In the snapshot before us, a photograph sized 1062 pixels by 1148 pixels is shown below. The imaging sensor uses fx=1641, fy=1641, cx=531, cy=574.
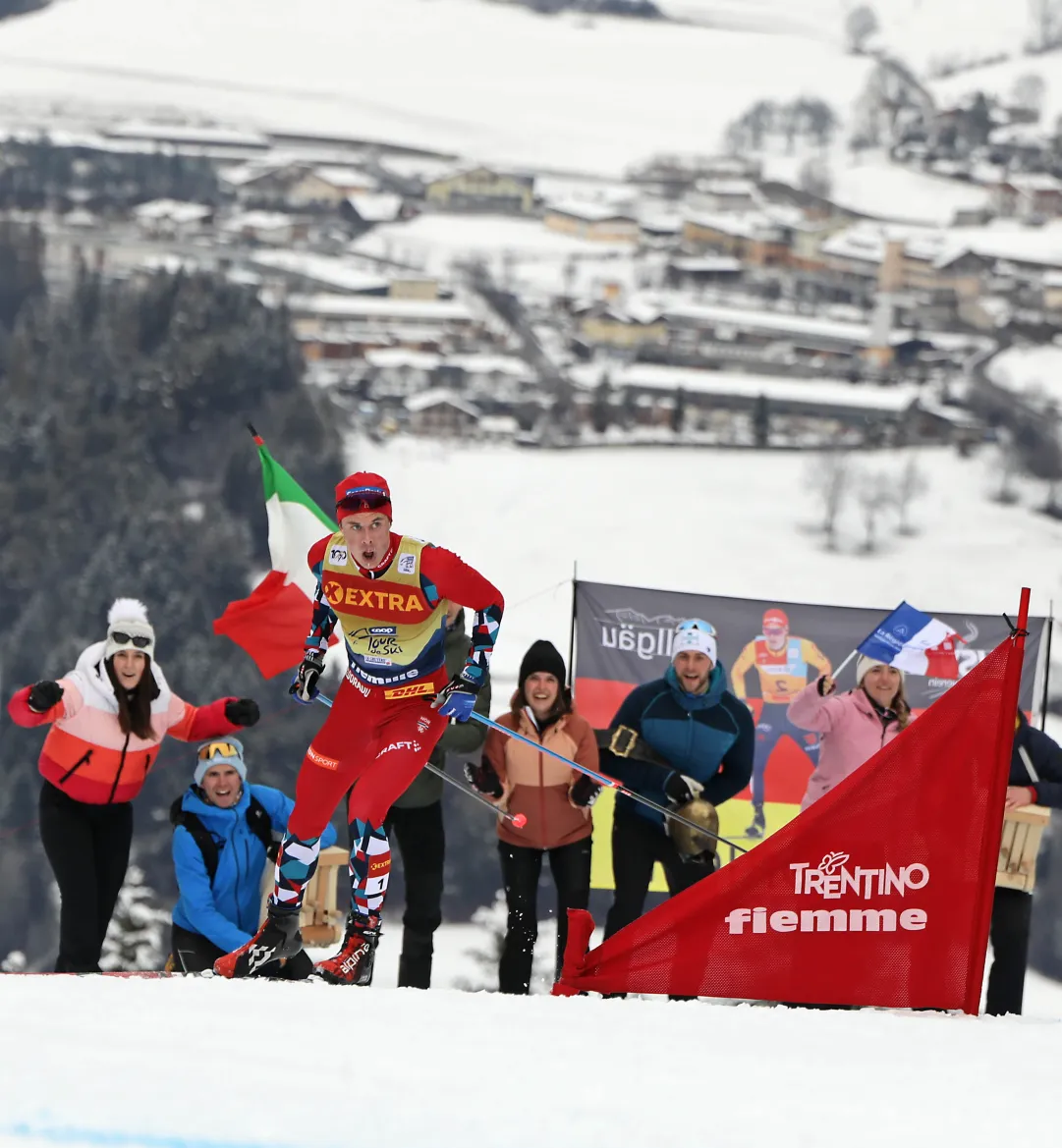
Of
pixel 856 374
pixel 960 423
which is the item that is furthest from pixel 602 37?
pixel 960 423

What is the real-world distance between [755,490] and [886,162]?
55381 mm

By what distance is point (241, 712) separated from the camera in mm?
4688

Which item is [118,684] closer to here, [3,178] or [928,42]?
[3,178]

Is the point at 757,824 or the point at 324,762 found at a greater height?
the point at 324,762

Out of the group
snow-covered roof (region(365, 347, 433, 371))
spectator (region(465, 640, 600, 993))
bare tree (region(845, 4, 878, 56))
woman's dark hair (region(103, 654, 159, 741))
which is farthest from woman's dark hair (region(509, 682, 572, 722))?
bare tree (region(845, 4, 878, 56))

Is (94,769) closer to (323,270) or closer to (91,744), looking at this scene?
(91,744)

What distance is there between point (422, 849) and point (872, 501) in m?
71.2

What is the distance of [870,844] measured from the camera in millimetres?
3709

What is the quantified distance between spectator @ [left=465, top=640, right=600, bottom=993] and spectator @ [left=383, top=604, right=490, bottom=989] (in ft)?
0.37

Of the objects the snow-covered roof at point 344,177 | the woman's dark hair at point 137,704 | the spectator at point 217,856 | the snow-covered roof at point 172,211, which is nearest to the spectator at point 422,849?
the spectator at point 217,856

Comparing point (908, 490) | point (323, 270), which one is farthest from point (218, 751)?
point (323, 270)

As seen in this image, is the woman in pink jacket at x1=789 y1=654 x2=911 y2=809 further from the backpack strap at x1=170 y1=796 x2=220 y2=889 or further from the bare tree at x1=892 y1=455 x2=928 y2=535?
the bare tree at x1=892 y1=455 x2=928 y2=535

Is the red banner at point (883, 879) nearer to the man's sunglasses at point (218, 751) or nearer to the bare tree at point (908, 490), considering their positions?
the man's sunglasses at point (218, 751)

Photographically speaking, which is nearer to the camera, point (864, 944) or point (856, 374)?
point (864, 944)
